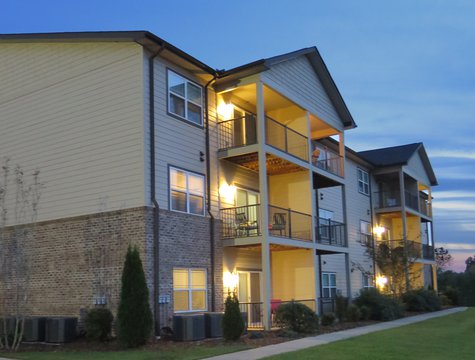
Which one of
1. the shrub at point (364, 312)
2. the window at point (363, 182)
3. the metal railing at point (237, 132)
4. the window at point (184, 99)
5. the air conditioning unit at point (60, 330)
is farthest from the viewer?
the window at point (363, 182)

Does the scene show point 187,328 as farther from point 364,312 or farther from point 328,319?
point 364,312

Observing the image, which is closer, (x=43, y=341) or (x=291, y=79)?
(x=43, y=341)

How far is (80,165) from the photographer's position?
17938 millimetres

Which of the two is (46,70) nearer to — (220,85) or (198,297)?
(220,85)

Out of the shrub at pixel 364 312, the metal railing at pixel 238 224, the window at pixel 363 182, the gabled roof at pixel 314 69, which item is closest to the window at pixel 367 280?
the window at pixel 363 182

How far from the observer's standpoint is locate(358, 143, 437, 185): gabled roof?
3445cm

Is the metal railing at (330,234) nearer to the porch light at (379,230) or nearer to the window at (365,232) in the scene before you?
the window at (365,232)

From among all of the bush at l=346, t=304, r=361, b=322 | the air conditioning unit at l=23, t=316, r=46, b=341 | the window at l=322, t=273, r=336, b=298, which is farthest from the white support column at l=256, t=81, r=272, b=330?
the window at l=322, t=273, r=336, b=298

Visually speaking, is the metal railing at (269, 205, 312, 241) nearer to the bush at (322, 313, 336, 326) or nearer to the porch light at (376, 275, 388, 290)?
the bush at (322, 313, 336, 326)

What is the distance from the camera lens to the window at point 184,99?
1797cm

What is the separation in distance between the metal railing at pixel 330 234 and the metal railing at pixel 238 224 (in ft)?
12.8

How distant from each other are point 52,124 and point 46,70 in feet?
6.64

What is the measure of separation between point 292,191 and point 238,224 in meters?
3.86

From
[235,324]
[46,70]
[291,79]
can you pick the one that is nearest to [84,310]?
[235,324]
